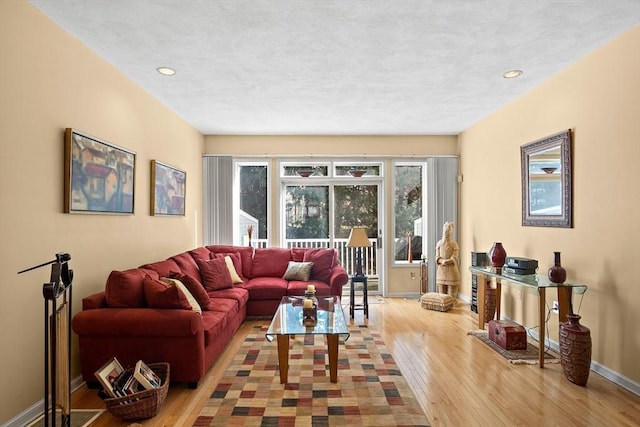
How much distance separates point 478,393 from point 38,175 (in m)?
3.54

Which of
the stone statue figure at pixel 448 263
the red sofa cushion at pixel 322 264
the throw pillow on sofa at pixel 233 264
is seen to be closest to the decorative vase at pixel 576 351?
the stone statue figure at pixel 448 263

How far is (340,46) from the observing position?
3.21 metres

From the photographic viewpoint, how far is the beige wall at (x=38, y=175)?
241 centimetres

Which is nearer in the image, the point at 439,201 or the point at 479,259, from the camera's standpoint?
the point at 479,259

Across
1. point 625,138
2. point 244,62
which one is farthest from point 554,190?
point 244,62

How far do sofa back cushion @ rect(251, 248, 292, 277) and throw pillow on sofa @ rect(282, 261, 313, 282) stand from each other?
202mm

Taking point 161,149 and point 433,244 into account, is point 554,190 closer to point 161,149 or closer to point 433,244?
point 433,244

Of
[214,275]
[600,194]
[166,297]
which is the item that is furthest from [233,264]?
[600,194]

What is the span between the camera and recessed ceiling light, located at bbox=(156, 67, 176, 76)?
3673 mm

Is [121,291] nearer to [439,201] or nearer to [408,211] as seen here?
[408,211]

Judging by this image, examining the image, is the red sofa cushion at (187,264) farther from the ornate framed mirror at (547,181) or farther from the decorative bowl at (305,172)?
the ornate framed mirror at (547,181)

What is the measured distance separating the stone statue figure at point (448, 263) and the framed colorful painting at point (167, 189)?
12.9ft

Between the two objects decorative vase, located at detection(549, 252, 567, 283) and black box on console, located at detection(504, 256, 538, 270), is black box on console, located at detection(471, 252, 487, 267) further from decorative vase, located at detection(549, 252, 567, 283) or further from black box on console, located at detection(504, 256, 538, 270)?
decorative vase, located at detection(549, 252, 567, 283)

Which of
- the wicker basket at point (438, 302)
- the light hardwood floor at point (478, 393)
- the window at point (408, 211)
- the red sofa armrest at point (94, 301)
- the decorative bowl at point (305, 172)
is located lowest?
the light hardwood floor at point (478, 393)
